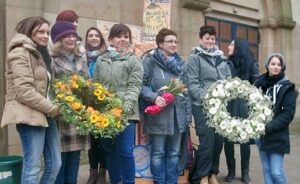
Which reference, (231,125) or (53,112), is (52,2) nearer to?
(53,112)

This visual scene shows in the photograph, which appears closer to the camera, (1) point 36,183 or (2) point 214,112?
(1) point 36,183

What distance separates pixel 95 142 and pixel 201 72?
153cm

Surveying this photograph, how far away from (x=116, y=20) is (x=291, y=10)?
21.7ft

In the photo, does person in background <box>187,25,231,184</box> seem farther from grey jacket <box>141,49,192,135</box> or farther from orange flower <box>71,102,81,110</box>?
orange flower <box>71,102,81,110</box>

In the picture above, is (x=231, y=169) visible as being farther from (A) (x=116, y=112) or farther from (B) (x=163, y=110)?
(A) (x=116, y=112)

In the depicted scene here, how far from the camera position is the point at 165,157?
195 inches

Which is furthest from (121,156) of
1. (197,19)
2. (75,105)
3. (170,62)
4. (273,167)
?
(197,19)

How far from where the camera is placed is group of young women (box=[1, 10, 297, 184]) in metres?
3.80

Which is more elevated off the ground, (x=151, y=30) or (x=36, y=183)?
(x=151, y=30)

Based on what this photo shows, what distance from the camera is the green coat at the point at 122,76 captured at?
4551 millimetres

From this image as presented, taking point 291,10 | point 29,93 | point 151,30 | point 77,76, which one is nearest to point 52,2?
point 151,30

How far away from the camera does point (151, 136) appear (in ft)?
16.2

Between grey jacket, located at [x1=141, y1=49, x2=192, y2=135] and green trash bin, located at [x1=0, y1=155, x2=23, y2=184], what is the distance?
1.49 meters

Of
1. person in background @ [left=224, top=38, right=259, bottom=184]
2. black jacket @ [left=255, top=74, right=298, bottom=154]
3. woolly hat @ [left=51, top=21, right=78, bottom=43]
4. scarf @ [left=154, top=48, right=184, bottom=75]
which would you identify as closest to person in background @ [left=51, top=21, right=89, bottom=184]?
woolly hat @ [left=51, top=21, right=78, bottom=43]
